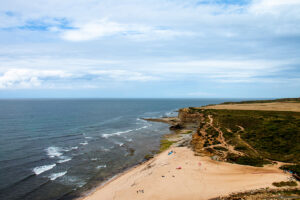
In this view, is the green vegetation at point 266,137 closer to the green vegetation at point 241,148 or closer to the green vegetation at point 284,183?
the green vegetation at point 241,148

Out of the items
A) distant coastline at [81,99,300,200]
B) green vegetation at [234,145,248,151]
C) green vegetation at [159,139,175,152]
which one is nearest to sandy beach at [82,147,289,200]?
distant coastline at [81,99,300,200]

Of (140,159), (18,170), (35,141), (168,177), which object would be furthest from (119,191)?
(35,141)

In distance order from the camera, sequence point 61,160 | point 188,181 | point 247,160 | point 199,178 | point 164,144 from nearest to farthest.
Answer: point 188,181 < point 199,178 < point 247,160 < point 61,160 < point 164,144

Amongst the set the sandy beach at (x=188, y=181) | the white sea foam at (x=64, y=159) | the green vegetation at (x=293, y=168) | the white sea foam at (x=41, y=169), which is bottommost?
the white sea foam at (x=41, y=169)

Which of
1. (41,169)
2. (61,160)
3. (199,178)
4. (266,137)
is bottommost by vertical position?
(41,169)

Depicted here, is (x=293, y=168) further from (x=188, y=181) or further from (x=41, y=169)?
(x=41, y=169)

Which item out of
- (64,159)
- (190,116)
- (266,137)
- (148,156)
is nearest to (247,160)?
(266,137)

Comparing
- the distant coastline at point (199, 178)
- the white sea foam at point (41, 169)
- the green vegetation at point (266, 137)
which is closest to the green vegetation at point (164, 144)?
the distant coastline at point (199, 178)
